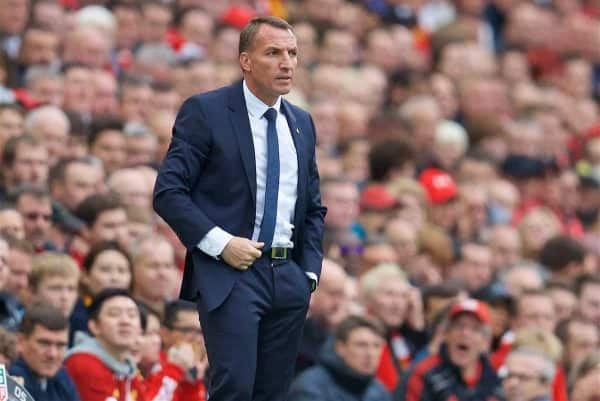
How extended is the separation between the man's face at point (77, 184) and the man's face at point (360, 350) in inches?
82.3

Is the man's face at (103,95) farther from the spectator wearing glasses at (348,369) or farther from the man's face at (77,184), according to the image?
the spectator wearing glasses at (348,369)

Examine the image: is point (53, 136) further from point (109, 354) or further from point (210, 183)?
point (210, 183)

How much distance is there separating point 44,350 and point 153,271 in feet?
5.31

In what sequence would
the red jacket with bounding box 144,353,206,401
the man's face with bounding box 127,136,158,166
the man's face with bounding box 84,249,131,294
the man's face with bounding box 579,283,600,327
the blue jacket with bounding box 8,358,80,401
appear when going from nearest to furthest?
the blue jacket with bounding box 8,358,80,401
the red jacket with bounding box 144,353,206,401
the man's face with bounding box 84,249,131,294
the man's face with bounding box 127,136,158,166
the man's face with bounding box 579,283,600,327

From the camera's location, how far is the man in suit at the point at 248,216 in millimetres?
7684

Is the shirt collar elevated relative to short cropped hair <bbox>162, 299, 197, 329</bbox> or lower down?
elevated

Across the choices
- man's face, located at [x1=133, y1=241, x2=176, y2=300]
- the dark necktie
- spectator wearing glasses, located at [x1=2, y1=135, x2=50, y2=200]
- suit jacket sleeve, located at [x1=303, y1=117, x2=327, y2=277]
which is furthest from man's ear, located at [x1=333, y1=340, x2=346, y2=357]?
the dark necktie

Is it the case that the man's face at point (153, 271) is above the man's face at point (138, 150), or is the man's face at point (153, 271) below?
below

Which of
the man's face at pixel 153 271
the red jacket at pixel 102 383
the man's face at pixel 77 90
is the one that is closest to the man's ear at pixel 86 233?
the man's face at pixel 153 271

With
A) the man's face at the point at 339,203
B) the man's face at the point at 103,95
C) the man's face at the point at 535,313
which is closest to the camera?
the man's face at the point at 535,313

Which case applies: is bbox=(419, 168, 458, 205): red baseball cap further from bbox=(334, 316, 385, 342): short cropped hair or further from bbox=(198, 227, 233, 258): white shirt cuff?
bbox=(198, 227, 233, 258): white shirt cuff

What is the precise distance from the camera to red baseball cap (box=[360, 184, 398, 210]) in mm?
14703

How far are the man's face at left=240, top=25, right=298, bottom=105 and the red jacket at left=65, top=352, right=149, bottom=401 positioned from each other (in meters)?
2.55

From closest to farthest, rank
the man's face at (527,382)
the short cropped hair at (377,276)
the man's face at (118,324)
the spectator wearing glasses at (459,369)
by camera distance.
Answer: the man's face at (118,324)
the spectator wearing glasses at (459,369)
the man's face at (527,382)
the short cropped hair at (377,276)
